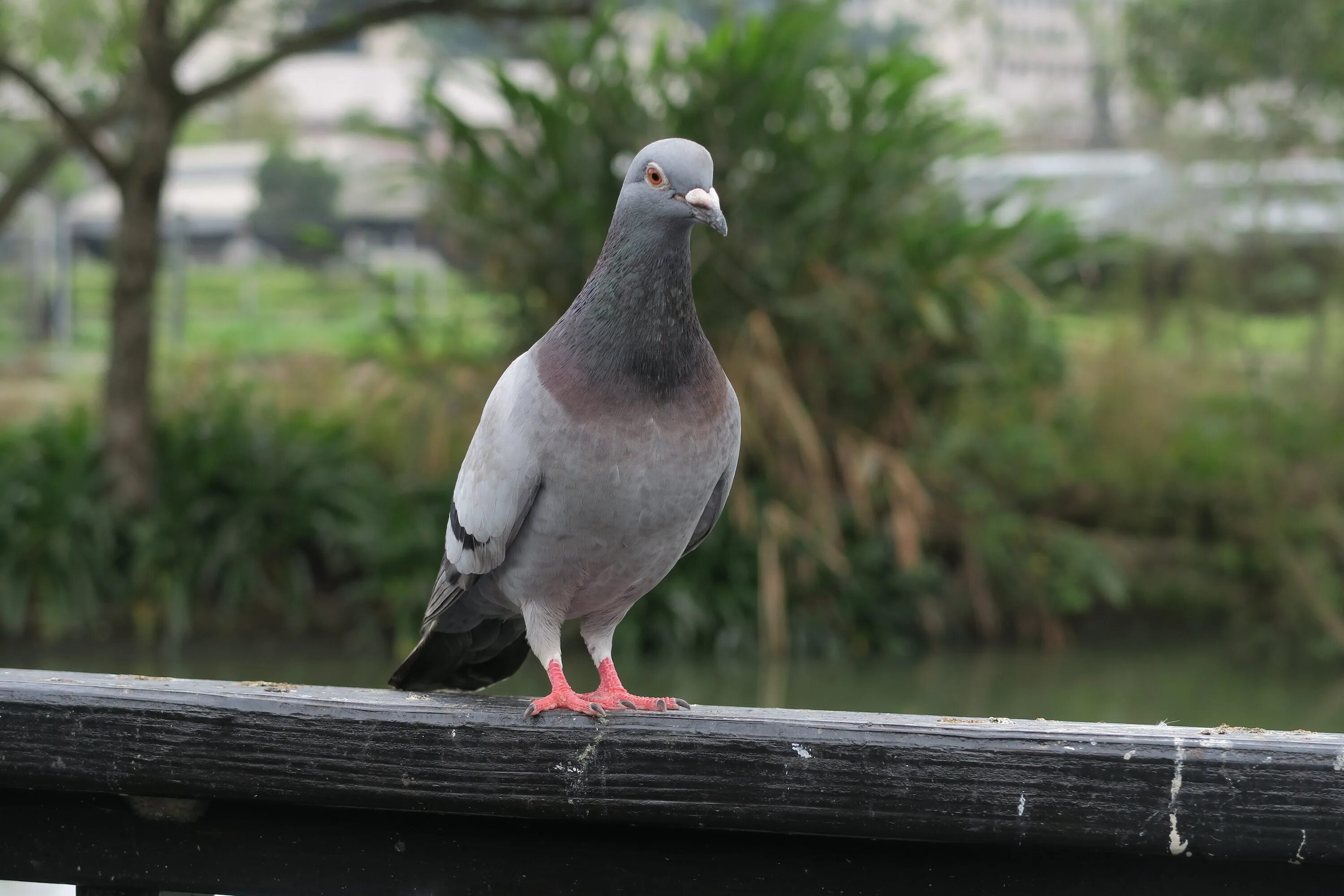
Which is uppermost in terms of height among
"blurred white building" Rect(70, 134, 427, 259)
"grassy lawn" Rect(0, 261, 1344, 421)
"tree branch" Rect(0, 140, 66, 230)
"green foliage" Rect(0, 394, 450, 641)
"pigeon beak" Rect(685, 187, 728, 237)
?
"blurred white building" Rect(70, 134, 427, 259)

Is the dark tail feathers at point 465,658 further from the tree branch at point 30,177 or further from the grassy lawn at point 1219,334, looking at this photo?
the grassy lawn at point 1219,334

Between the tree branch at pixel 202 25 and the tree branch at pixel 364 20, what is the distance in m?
0.25

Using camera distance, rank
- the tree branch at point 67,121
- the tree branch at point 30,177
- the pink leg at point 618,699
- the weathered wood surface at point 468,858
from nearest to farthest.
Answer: the weathered wood surface at point 468,858, the pink leg at point 618,699, the tree branch at point 67,121, the tree branch at point 30,177

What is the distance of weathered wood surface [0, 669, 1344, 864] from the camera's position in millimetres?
1314

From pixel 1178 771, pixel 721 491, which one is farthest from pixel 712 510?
pixel 1178 771

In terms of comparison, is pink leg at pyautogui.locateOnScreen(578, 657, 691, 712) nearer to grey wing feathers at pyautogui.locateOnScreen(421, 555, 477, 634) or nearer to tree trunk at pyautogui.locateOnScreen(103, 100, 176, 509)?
grey wing feathers at pyautogui.locateOnScreen(421, 555, 477, 634)

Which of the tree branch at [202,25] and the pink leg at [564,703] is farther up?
the tree branch at [202,25]

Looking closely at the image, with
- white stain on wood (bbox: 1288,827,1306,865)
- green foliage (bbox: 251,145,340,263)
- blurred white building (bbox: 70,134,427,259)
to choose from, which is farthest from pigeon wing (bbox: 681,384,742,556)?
green foliage (bbox: 251,145,340,263)

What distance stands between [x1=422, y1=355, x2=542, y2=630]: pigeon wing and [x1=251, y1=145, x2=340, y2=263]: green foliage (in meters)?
9.51

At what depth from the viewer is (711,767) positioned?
1.41 metres

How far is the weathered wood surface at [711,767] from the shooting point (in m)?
1.31

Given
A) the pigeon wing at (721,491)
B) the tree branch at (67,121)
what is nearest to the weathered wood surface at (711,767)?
the pigeon wing at (721,491)

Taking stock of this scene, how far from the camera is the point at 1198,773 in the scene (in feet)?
4.34

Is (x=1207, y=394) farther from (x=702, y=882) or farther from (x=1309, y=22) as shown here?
(x=702, y=882)
